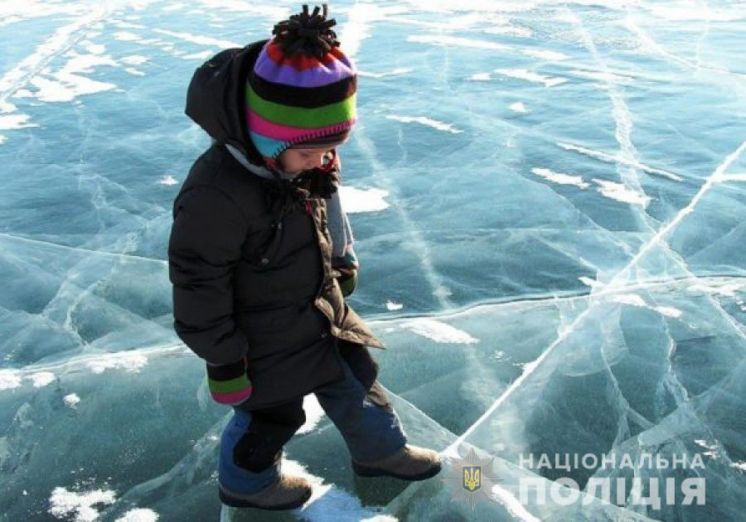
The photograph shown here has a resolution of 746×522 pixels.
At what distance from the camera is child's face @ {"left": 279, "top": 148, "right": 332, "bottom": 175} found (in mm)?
1526

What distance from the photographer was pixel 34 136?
4785 mm

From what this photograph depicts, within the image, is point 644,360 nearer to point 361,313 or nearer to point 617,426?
point 617,426

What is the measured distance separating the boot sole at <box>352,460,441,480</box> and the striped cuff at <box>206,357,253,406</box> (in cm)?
45

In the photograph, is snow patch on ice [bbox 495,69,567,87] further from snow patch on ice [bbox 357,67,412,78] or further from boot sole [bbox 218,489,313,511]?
boot sole [bbox 218,489,313,511]

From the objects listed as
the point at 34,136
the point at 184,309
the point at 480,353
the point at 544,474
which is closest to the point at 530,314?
the point at 480,353

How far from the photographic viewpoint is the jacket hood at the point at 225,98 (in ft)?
4.77

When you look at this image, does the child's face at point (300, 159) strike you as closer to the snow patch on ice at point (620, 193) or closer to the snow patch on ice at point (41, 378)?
the snow patch on ice at point (41, 378)

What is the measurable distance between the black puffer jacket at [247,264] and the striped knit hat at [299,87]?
0.05 m

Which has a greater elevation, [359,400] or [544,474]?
[359,400]

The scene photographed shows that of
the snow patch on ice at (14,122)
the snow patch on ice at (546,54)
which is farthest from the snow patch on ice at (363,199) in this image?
the snow patch on ice at (546,54)

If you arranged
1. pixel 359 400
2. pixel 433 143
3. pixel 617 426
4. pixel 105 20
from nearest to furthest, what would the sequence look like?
pixel 359 400 → pixel 617 426 → pixel 433 143 → pixel 105 20

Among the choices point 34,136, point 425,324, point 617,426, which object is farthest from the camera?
point 34,136

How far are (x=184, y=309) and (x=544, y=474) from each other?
1044mm

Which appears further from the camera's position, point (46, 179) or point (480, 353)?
point (46, 179)
